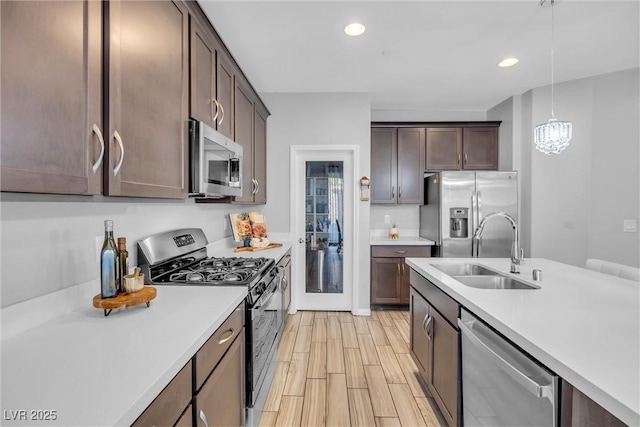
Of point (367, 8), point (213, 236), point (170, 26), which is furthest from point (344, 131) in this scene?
point (170, 26)

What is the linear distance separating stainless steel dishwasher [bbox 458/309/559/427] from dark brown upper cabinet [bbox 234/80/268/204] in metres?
1.92

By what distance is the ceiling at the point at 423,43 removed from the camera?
2096 mm

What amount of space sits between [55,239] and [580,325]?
1.97 m

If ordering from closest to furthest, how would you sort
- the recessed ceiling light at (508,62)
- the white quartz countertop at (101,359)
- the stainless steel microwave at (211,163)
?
the white quartz countertop at (101,359) → the stainless steel microwave at (211,163) → the recessed ceiling light at (508,62)

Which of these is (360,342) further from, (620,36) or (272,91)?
(620,36)

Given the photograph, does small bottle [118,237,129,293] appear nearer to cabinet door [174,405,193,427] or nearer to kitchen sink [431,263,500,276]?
cabinet door [174,405,193,427]

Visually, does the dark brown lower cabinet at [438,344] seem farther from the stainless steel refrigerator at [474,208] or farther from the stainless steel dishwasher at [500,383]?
the stainless steel refrigerator at [474,208]

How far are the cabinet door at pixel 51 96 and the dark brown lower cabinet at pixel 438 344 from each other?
5.47 ft

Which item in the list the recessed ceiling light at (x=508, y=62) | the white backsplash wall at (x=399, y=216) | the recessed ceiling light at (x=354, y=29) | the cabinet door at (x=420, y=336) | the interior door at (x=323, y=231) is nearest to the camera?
the cabinet door at (x=420, y=336)

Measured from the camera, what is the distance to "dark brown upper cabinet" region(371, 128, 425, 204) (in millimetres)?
3979

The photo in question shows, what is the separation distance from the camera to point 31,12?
2.39 feet

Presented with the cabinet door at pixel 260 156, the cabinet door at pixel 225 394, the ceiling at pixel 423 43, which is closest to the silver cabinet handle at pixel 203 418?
the cabinet door at pixel 225 394

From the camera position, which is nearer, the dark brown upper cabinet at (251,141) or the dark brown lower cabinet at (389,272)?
the dark brown upper cabinet at (251,141)

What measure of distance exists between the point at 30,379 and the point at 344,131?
3.35 m
